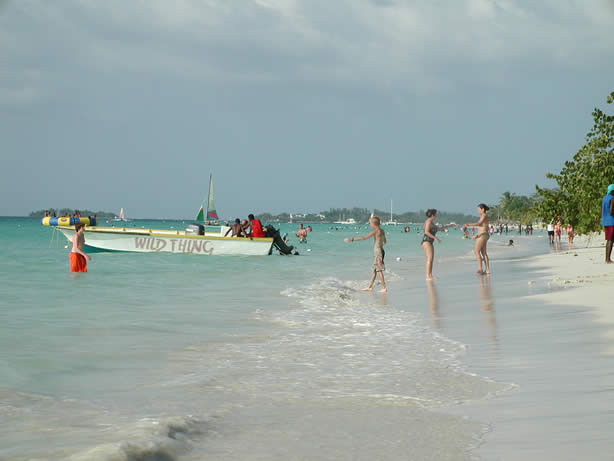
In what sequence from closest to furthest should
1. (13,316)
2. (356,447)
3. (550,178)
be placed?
(356,447) → (13,316) → (550,178)

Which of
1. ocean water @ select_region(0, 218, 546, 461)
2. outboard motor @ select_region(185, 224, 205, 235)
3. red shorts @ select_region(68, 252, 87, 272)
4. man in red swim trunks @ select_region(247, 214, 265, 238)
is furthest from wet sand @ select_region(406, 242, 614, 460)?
outboard motor @ select_region(185, 224, 205, 235)

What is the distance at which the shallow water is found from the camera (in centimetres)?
359

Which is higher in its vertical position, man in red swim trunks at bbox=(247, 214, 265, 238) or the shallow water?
man in red swim trunks at bbox=(247, 214, 265, 238)

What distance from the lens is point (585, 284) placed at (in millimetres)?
11461

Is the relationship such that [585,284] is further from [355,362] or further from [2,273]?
[2,273]

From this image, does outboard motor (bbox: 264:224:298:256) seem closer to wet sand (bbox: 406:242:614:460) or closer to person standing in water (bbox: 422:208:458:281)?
person standing in water (bbox: 422:208:458:281)

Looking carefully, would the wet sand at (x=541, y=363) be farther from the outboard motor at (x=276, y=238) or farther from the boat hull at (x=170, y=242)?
the outboard motor at (x=276, y=238)

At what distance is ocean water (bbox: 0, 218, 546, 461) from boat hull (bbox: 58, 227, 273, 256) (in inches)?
621

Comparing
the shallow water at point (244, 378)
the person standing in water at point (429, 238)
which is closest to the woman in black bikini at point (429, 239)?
the person standing in water at point (429, 238)

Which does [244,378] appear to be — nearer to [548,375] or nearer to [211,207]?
[548,375]

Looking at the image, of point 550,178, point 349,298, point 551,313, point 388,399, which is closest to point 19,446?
point 388,399

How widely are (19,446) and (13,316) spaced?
7.39 meters

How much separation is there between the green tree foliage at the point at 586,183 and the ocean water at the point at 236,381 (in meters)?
6.08

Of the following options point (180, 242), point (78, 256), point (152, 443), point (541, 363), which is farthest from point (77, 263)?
point (152, 443)
